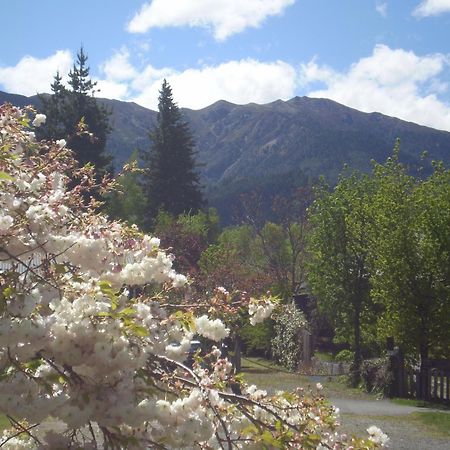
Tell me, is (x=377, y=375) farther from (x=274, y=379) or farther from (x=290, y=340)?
(x=290, y=340)

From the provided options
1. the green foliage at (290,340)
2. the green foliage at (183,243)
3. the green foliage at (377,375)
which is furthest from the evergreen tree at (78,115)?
the green foliage at (377,375)

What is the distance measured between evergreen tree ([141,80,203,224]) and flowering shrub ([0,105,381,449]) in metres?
39.7

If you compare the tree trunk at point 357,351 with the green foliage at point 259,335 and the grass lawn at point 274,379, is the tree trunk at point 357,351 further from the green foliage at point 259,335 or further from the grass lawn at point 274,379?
the green foliage at point 259,335

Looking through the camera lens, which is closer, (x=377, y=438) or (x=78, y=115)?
(x=377, y=438)

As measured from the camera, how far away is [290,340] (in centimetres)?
2666

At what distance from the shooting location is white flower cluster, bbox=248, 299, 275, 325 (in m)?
3.75

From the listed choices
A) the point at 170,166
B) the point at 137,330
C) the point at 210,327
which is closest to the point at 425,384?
the point at 210,327

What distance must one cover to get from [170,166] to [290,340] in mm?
21351

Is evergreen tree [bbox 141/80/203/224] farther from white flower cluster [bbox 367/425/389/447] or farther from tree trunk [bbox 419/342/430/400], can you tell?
white flower cluster [bbox 367/425/389/447]

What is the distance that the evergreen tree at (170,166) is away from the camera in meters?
44.1

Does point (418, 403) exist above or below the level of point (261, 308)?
below

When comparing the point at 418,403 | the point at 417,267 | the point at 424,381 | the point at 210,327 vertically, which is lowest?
the point at 418,403

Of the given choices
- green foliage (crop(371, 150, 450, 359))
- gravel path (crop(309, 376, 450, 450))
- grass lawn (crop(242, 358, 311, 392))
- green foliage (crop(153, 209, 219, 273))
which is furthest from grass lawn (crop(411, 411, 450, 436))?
green foliage (crop(153, 209, 219, 273))

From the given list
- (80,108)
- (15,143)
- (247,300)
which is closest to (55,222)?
(15,143)
